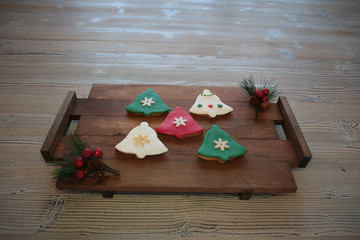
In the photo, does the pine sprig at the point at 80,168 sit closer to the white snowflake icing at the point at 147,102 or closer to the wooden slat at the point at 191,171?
the wooden slat at the point at 191,171

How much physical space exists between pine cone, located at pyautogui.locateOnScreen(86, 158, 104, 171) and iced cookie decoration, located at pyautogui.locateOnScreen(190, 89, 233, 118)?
448mm

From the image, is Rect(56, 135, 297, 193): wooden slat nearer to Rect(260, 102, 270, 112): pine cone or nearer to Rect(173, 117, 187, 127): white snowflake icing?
Rect(173, 117, 187, 127): white snowflake icing

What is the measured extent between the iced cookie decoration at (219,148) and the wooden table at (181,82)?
18 centimetres

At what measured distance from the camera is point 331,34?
2188 millimetres

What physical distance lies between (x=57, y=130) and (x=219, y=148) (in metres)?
0.61

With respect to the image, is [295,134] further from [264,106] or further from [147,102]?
[147,102]

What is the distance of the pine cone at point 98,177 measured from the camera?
0.94m

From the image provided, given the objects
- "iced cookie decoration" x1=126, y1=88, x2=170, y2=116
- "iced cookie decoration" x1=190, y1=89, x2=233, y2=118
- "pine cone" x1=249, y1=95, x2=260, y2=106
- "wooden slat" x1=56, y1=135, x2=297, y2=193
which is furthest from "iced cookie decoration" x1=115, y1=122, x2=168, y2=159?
"pine cone" x1=249, y1=95, x2=260, y2=106

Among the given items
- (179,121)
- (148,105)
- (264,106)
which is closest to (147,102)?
(148,105)

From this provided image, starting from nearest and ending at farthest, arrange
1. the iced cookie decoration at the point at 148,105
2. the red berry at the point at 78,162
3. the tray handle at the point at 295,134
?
the red berry at the point at 78,162, the tray handle at the point at 295,134, the iced cookie decoration at the point at 148,105

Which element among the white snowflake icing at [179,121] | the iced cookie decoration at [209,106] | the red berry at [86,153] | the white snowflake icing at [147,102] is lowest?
the red berry at [86,153]

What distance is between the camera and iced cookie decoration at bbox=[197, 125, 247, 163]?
3.33 feet

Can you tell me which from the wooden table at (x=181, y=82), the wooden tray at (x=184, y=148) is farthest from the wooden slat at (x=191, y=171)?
the wooden table at (x=181, y=82)

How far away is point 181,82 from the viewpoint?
5.62ft
